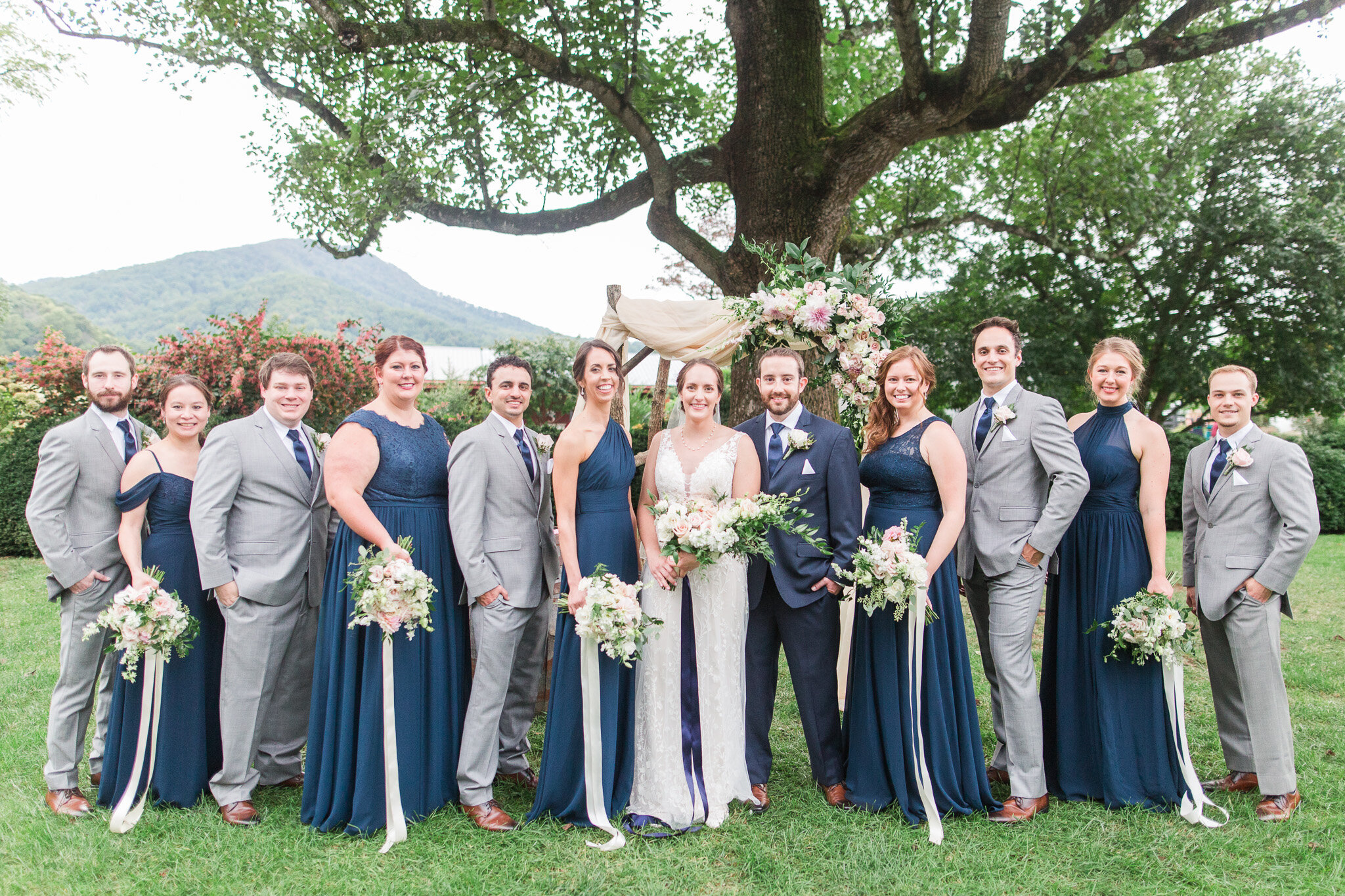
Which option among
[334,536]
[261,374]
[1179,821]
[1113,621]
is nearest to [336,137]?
[261,374]

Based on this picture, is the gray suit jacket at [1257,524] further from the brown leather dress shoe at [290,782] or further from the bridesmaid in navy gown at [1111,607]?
the brown leather dress shoe at [290,782]

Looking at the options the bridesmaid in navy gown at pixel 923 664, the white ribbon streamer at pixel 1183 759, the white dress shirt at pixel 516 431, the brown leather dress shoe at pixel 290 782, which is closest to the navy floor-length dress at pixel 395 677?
the white dress shirt at pixel 516 431

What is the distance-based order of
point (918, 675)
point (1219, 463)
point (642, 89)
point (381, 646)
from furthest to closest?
point (642, 89)
point (1219, 463)
point (918, 675)
point (381, 646)

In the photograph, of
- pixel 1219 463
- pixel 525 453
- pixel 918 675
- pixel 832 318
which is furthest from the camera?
pixel 832 318

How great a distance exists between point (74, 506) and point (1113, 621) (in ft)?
17.5

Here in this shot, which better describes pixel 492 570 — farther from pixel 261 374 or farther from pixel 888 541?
pixel 888 541

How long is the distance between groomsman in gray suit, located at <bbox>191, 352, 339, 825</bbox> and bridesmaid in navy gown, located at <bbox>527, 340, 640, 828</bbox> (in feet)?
4.43

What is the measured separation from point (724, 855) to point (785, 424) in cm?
211

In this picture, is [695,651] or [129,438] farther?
[129,438]

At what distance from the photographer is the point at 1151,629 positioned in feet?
13.4

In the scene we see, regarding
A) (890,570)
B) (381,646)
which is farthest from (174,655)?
(890,570)

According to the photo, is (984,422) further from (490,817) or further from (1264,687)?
(490,817)

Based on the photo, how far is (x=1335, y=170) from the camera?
14484 mm

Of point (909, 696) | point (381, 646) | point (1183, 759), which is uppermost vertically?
point (381, 646)
